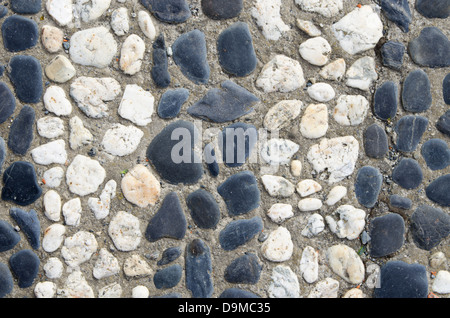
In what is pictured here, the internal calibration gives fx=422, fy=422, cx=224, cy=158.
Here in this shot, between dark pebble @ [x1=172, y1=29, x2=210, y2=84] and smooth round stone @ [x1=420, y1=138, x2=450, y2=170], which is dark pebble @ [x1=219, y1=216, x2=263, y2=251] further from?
smooth round stone @ [x1=420, y1=138, x2=450, y2=170]

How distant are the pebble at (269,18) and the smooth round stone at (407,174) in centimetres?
50

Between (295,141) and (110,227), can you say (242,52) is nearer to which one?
(295,141)

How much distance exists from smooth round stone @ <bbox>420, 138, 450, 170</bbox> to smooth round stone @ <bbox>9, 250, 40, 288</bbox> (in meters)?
1.11

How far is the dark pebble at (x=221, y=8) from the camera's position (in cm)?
115

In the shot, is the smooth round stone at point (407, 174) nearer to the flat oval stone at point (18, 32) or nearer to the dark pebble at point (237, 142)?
the dark pebble at point (237, 142)

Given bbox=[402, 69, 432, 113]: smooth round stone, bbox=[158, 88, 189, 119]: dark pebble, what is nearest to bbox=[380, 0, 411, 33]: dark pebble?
bbox=[402, 69, 432, 113]: smooth round stone

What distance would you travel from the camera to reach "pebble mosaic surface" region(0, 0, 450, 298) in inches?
44.5

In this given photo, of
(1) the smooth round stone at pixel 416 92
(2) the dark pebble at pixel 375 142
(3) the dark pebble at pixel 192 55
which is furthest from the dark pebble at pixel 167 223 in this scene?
(1) the smooth round stone at pixel 416 92

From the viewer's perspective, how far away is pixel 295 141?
1173 mm

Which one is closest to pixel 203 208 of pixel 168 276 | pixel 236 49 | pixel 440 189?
pixel 168 276

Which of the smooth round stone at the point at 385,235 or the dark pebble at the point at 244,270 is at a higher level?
the smooth round stone at the point at 385,235

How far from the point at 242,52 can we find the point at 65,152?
550mm

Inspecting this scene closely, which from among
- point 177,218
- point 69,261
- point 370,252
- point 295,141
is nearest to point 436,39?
point 295,141

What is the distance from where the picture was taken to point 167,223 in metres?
1.14
